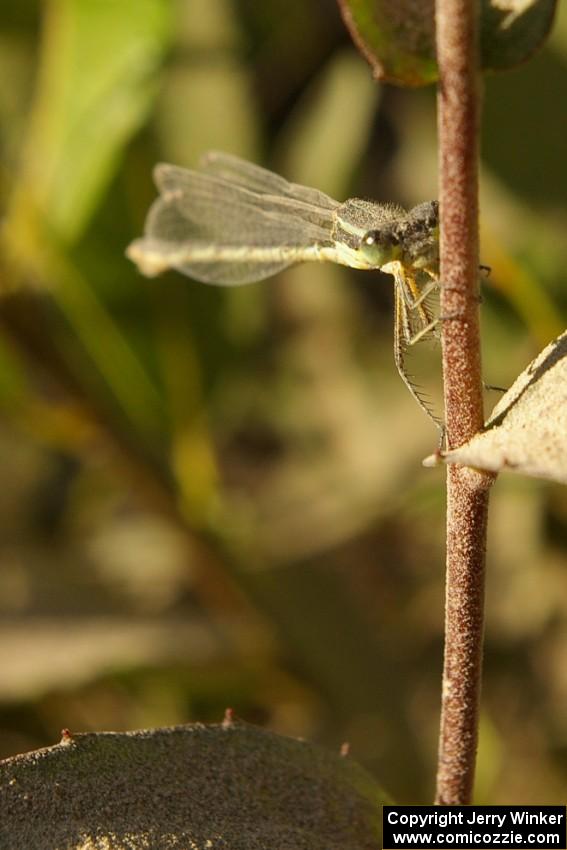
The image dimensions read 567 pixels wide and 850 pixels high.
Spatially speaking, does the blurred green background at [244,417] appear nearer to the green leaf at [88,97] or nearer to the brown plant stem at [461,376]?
the green leaf at [88,97]

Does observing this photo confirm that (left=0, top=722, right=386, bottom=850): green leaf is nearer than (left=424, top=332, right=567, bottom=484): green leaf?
No

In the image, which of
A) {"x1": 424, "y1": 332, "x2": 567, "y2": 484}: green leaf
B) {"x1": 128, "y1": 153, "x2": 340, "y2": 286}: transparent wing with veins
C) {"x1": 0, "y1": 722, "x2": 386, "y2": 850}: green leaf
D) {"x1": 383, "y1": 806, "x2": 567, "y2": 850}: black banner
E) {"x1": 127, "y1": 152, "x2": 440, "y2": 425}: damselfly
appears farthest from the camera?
{"x1": 128, "y1": 153, "x2": 340, "y2": 286}: transparent wing with veins

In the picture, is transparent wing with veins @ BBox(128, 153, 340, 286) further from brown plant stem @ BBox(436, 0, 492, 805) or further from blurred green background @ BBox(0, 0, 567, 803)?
brown plant stem @ BBox(436, 0, 492, 805)

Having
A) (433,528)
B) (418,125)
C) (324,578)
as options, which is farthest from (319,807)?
(418,125)

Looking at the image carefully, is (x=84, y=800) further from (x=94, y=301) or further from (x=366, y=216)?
(x=94, y=301)

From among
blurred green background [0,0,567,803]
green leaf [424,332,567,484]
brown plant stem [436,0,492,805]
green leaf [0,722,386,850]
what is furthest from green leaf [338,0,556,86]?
blurred green background [0,0,567,803]

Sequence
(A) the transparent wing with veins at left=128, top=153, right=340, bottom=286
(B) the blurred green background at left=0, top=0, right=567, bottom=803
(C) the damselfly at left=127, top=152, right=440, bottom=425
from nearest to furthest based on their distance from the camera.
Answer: (C) the damselfly at left=127, top=152, right=440, bottom=425
(A) the transparent wing with veins at left=128, top=153, right=340, bottom=286
(B) the blurred green background at left=0, top=0, right=567, bottom=803

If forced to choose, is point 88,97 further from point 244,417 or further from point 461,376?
point 461,376
